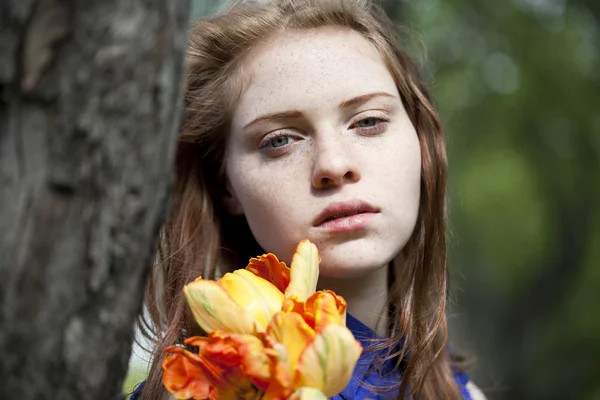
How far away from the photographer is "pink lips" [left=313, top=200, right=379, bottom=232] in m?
1.57

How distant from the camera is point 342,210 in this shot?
1.58m

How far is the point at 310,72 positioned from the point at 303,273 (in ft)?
1.85

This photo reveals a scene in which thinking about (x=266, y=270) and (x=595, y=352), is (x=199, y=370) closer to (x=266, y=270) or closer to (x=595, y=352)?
(x=266, y=270)

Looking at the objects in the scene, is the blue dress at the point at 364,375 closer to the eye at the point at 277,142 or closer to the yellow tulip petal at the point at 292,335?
the eye at the point at 277,142

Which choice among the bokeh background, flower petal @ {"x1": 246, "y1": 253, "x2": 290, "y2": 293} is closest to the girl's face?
flower petal @ {"x1": 246, "y1": 253, "x2": 290, "y2": 293}

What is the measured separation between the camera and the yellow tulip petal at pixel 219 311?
3.66ft

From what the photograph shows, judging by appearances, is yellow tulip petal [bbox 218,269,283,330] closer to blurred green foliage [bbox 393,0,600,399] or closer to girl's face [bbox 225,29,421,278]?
girl's face [bbox 225,29,421,278]

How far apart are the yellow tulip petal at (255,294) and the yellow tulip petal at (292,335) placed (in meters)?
0.06

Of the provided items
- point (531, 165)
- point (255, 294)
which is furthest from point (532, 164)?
point (255, 294)

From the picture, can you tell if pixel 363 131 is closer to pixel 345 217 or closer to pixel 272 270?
pixel 345 217

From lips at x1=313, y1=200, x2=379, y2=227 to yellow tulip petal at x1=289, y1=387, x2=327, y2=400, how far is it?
58 cm

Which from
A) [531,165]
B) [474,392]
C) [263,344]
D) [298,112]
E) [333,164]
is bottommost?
[474,392]

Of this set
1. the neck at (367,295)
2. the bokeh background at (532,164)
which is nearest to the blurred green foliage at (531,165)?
the bokeh background at (532,164)

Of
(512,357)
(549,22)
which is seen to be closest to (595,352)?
(512,357)
